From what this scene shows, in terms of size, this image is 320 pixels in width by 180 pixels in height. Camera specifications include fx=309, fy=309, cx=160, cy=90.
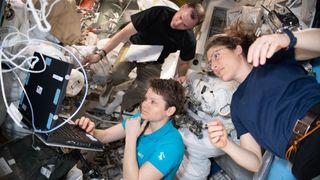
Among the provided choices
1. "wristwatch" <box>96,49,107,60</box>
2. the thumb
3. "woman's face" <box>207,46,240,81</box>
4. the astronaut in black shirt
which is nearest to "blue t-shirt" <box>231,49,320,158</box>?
"woman's face" <box>207,46,240,81</box>

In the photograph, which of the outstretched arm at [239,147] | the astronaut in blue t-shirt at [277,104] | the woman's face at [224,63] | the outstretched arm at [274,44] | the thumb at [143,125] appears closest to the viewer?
the outstretched arm at [274,44]

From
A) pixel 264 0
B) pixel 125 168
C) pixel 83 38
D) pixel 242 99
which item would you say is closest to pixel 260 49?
pixel 242 99

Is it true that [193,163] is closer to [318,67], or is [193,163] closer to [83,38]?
[318,67]

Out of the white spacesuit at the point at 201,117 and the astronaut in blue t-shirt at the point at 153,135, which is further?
the white spacesuit at the point at 201,117

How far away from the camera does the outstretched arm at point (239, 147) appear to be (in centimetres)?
127

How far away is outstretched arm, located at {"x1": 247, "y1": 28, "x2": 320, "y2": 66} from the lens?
986 mm

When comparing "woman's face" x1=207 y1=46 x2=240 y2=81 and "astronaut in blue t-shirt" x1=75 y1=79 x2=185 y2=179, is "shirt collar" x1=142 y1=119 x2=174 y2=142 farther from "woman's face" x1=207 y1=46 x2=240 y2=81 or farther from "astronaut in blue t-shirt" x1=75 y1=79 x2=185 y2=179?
"woman's face" x1=207 y1=46 x2=240 y2=81

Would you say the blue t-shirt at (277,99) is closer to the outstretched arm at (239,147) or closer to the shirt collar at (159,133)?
the outstretched arm at (239,147)

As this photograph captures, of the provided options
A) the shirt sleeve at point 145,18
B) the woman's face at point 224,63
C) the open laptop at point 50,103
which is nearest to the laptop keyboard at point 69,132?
the open laptop at point 50,103

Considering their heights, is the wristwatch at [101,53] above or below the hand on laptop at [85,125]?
above

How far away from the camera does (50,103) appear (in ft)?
3.93

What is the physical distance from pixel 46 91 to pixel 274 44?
865mm

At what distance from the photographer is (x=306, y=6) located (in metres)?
1.91

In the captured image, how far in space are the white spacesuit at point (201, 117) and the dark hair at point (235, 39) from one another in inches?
20.2
